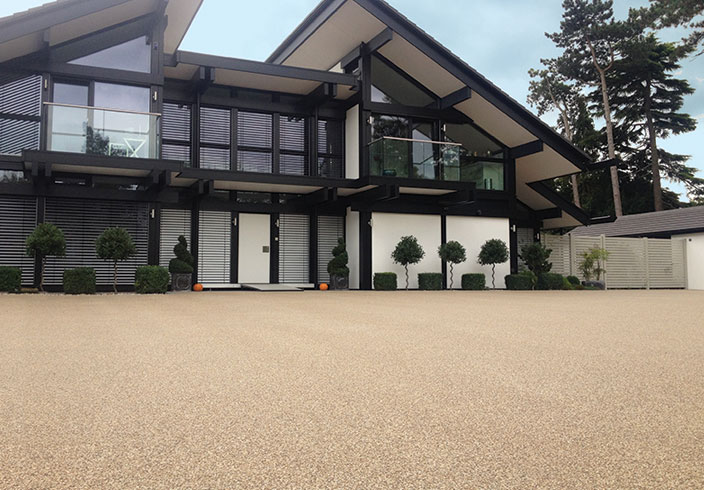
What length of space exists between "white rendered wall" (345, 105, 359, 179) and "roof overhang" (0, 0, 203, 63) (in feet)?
16.4

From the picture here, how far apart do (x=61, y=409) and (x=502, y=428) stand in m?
2.32

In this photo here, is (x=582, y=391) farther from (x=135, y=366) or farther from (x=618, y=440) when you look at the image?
(x=135, y=366)

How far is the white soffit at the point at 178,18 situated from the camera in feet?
47.4

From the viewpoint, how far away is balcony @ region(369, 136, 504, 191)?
603 inches

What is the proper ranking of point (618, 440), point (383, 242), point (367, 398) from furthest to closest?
point (383, 242) → point (367, 398) → point (618, 440)

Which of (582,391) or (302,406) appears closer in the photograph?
(302,406)

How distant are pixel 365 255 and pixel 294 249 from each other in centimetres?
204

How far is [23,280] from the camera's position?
1299 centimetres

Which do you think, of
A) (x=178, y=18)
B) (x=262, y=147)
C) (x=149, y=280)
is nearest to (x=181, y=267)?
(x=149, y=280)

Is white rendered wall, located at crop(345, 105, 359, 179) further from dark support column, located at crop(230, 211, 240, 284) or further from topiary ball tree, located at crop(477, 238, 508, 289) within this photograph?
topiary ball tree, located at crop(477, 238, 508, 289)

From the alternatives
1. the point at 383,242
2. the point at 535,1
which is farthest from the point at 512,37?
the point at 383,242

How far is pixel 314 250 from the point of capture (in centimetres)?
1641

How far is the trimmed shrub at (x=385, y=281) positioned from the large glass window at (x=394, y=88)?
5018 millimetres

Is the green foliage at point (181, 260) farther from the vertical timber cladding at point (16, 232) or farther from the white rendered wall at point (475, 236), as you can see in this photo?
the white rendered wall at point (475, 236)
